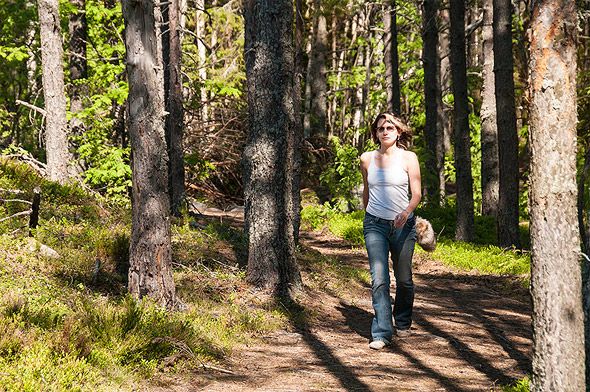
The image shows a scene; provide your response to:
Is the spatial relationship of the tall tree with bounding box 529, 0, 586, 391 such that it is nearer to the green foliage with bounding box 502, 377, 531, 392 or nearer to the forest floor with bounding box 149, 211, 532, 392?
the green foliage with bounding box 502, 377, 531, 392

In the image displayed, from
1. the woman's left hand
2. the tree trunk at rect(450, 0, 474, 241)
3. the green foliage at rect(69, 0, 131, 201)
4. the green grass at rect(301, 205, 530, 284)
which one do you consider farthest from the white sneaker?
the green foliage at rect(69, 0, 131, 201)

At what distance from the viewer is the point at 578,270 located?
14.9ft

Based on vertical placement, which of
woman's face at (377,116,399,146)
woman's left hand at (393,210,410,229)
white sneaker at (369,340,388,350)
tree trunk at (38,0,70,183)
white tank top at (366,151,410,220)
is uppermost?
tree trunk at (38,0,70,183)

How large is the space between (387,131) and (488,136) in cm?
1109

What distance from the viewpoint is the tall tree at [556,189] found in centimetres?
443

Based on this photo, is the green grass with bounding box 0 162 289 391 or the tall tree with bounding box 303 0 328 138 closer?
the green grass with bounding box 0 162 289 391

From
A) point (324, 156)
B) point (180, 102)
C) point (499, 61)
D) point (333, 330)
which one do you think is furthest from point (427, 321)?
point (324, 156)

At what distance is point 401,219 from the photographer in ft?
23.0

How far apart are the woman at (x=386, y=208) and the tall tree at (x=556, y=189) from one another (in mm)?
2505

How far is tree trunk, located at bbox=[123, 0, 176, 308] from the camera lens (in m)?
7.35

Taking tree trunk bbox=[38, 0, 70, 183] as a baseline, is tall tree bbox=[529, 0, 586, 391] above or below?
below

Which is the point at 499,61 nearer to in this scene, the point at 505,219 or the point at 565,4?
the point at 505,219

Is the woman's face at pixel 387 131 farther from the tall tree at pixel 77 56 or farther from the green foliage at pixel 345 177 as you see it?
the green foliage at pixel 345 177

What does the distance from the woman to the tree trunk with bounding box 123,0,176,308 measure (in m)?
2.19
